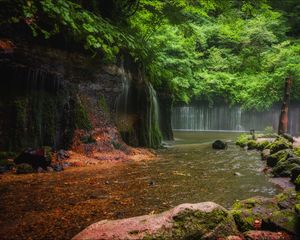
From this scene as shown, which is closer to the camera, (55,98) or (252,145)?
(55,98)

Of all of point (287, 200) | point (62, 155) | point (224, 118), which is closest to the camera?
point (287, 200)

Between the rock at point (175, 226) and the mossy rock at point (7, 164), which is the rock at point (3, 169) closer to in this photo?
the mossy rock at point (7, 164)

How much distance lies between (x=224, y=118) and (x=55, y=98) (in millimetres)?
22049

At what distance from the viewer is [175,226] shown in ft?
9.26

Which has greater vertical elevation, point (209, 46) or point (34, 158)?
point (209, 46)

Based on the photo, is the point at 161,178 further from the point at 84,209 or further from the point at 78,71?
the point at 78,71

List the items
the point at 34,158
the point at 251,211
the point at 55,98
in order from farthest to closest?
the point at 55,98, the point at 34,158, the point at 251,211

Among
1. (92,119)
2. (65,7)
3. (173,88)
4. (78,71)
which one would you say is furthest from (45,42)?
(173,88)

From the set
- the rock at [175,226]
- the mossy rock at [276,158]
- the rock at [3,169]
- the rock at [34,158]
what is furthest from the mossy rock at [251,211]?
the rock at [3,169]

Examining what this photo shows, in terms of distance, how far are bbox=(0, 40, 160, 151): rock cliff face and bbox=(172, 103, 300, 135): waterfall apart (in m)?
19.3

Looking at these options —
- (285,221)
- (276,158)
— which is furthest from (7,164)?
(276,158)

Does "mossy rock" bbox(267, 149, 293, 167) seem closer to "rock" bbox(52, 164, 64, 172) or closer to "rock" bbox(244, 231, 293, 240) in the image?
"rock" bbox(244, 231, 293, 240)

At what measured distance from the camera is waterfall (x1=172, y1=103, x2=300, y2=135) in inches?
1044

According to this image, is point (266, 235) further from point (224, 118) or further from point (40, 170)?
point (224, 118)
